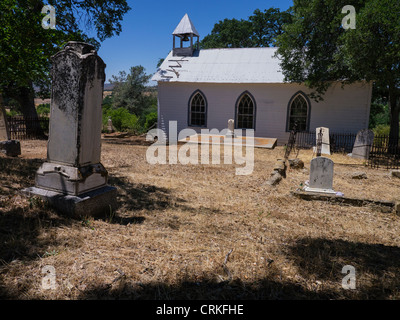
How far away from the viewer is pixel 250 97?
767 inches

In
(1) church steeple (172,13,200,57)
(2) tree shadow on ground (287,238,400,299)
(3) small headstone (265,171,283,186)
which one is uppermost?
(1) church steeple (172,13,200,57)

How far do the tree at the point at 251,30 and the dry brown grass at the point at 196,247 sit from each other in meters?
35.1

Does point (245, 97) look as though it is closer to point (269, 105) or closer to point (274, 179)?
point (269, 105)

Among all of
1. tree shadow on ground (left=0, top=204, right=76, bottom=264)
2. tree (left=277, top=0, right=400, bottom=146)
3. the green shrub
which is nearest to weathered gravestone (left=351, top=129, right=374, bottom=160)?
tree (left=277, top=0, right=400, bottom=146)

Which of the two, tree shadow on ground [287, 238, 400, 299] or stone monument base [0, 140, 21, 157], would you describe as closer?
tree shadow on ground [287, 238, 400, 299]

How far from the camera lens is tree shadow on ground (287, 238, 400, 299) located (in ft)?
10.8

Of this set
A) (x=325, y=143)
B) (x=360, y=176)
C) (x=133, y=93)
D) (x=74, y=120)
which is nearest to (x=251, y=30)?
(x=133, y=93)

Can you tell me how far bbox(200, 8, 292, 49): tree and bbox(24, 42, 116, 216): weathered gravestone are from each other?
3578 centimetres

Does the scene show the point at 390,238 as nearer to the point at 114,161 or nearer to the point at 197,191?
the point at 197,191

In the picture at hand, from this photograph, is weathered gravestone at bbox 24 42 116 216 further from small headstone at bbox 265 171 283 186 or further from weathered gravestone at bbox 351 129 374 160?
weathered gravestone at bbox 351 129 374 160

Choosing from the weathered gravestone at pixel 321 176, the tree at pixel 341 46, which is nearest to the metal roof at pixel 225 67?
the tree at pixel 341 46

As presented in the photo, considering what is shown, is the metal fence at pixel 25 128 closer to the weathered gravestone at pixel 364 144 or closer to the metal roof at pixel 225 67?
the metal roof at pixel 225 67

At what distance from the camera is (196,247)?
4180mm
